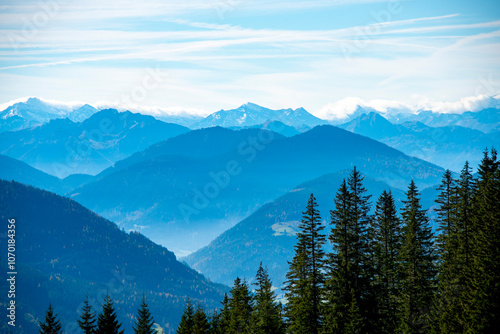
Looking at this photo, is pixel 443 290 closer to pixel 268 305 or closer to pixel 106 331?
pixel 268 305

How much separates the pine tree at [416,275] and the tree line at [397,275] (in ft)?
0.35

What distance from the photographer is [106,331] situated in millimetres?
74312

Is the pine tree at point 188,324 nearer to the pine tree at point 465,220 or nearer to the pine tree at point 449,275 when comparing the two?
the pine tree at point 449,275

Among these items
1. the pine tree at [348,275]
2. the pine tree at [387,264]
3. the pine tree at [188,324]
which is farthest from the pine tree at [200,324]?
the pine tree at [348,275]

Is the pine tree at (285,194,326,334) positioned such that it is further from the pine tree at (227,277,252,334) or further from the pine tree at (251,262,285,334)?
the pine tree at (227,277,252,334)

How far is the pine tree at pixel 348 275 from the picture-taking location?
58000 mm

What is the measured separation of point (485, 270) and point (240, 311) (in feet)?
121

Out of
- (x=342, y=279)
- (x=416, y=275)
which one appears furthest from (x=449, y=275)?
(x=342, y=279)

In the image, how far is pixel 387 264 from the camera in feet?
231

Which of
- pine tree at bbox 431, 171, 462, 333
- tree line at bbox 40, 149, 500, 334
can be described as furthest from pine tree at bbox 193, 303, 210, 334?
pine tree at bbox 431, 171, 462, 333

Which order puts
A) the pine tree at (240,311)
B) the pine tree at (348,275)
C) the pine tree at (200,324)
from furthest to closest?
the pine tree at (200,324) < the pine tree at (240,311) < the pine tree at (348,275)

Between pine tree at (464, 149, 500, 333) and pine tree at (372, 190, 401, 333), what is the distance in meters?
10.3

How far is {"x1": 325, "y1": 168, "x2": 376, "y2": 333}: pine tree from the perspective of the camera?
2283 inches

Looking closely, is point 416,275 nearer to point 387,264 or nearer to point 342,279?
point 387,264
